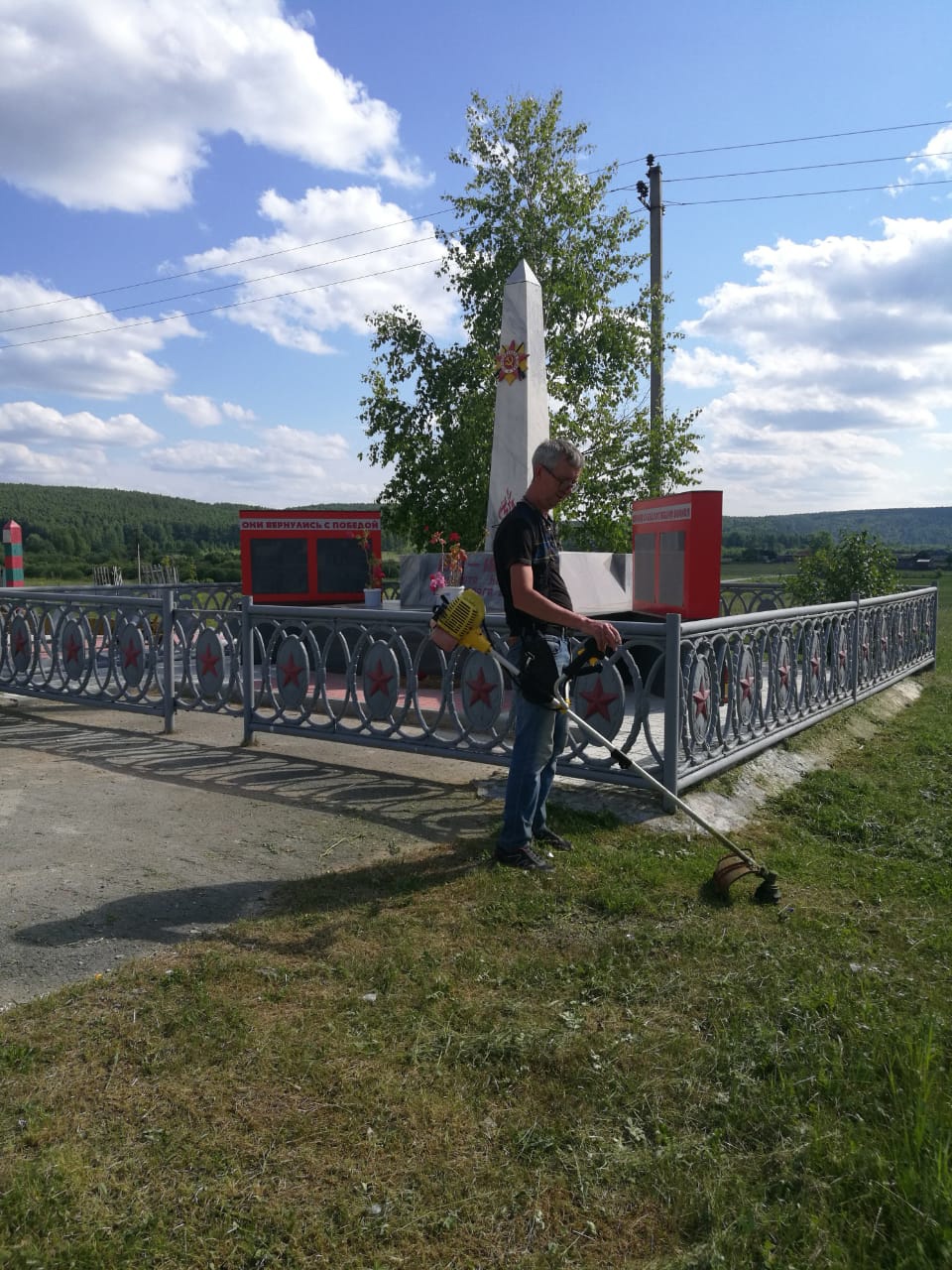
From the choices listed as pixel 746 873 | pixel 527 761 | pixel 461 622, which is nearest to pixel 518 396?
pixel 461 622

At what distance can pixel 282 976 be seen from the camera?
3219 millimetres

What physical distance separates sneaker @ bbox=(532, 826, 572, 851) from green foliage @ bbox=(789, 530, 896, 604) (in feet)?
25.9

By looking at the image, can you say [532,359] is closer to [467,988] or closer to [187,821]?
[187,821]

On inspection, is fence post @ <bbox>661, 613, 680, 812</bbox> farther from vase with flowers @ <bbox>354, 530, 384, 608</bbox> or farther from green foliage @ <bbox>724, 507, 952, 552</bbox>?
green foliage @ <bbox>724, 507, 952, 552</bbox>

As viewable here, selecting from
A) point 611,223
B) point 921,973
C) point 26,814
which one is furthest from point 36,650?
point 611,223

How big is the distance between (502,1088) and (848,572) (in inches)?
408

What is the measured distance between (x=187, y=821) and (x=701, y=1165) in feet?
11.8

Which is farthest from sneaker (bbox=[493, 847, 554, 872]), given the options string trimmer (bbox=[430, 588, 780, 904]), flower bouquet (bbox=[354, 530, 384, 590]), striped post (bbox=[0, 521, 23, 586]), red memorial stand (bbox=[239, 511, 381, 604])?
striped post (bbox=[0, 521, 23, 586])

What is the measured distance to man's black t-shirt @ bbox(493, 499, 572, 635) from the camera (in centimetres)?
409

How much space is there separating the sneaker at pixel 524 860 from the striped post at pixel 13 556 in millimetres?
19453

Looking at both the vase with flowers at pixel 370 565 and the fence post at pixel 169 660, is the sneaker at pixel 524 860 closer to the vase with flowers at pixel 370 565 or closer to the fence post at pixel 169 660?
the fence post at pixel 169 660

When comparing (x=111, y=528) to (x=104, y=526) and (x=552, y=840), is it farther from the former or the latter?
(x=552, y=840)

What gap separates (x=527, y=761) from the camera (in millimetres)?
4277

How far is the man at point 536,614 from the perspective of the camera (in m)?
4.06
